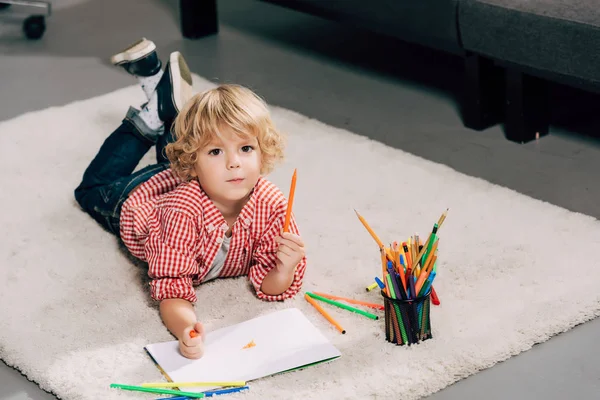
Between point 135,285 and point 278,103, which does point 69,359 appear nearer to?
point 135,285

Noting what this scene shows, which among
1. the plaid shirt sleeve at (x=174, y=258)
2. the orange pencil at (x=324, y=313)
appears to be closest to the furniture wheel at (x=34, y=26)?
the plaid shirt sleeve at (x=174, y=258)

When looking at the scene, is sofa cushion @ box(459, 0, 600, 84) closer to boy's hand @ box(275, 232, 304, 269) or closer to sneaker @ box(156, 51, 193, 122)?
sneaker @ box(156, 51, 193, 122)

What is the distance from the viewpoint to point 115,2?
3.70 meters

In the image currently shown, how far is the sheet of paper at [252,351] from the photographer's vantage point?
152 centimetres

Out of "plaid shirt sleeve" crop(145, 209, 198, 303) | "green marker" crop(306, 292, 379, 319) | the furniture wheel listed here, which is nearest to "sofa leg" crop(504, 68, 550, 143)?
"green marker" crop(306, 292, 379, 319)

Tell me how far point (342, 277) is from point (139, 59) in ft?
2.27

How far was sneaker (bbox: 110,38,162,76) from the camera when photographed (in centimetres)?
212

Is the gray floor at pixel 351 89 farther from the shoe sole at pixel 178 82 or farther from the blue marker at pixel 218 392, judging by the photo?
the shoe sole at pixel 178 82

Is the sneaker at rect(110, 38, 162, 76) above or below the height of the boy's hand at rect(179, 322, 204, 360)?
above

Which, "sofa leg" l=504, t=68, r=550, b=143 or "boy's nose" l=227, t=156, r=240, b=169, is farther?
"sofa leg" l=504, t=68, r=550, b=143

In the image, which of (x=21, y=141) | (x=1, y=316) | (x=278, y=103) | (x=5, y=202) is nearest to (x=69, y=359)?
(x=1, y=316)

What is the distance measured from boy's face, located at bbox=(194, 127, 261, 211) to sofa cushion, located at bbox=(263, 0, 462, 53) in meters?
0.88

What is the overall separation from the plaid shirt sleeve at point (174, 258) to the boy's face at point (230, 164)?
8cm

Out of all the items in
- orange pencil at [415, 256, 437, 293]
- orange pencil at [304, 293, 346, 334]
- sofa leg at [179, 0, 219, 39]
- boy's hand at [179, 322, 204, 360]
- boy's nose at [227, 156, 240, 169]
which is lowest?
sofa leg at [179, 0, 219, 39]
